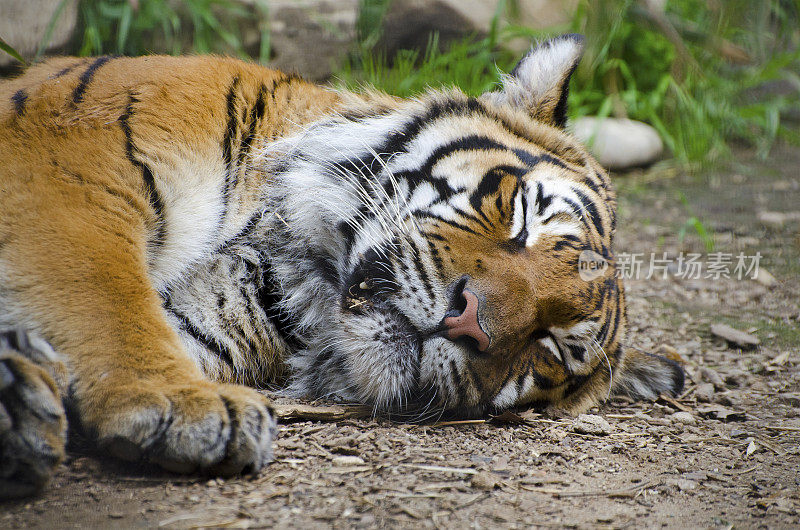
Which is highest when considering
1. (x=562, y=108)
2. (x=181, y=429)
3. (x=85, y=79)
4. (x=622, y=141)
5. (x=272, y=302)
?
(x=622, y=141)

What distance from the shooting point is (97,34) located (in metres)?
3.94

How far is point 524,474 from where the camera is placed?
1.75 metres

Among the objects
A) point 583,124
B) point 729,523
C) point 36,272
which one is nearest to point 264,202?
point 36,272

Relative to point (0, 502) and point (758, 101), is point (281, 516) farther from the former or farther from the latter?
point (758, 101)

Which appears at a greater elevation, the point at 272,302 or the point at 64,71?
the point at 64,71

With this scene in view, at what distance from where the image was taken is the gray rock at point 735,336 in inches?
119

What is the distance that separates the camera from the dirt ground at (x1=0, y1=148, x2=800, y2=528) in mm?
1428

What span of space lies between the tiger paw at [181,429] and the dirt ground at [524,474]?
46 mm

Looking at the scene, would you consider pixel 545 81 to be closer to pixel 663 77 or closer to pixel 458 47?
pixel 458 47

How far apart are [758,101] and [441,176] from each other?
5.48 metres

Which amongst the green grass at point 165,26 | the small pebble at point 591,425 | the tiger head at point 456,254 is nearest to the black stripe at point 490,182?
the tiger head at point 456,254

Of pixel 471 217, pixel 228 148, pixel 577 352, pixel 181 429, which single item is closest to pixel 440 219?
pixel 471 217

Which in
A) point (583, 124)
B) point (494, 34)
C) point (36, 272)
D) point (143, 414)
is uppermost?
point (494, 34)

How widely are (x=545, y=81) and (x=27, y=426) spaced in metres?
1.89
